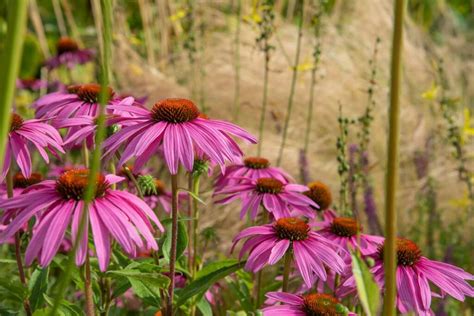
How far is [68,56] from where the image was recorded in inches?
107

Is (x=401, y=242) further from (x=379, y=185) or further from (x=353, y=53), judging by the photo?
(x=353, y=53)

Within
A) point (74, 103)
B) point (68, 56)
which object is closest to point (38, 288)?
point (74, 103)

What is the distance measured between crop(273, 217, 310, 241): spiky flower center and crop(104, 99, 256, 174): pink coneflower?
0.45ft

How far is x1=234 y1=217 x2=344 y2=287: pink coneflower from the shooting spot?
82cm

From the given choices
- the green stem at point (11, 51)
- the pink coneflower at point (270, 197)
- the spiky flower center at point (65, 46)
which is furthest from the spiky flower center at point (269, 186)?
the spiky flower center at point (65, 46)

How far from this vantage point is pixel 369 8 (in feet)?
10.5

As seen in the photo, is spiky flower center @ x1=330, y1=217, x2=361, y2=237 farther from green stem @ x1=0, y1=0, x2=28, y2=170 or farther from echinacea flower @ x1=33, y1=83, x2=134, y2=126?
green stem @ x1=0, y1=0, x2=28, y2=170

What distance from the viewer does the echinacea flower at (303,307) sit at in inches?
29.2

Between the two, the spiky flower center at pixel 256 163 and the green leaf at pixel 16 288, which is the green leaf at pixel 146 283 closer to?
the green leaf at pixel 16 288

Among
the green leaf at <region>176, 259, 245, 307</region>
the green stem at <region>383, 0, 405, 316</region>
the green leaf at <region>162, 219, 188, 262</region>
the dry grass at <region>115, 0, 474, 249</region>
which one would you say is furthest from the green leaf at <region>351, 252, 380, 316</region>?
the dry grass at <region>115, 0, 474, 249</region>

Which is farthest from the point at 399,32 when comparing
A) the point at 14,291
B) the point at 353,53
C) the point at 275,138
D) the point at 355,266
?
the point at 353,53

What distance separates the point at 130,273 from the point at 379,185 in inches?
67.9

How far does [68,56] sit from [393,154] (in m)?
2.42

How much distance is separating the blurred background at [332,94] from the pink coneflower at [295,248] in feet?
2.09
